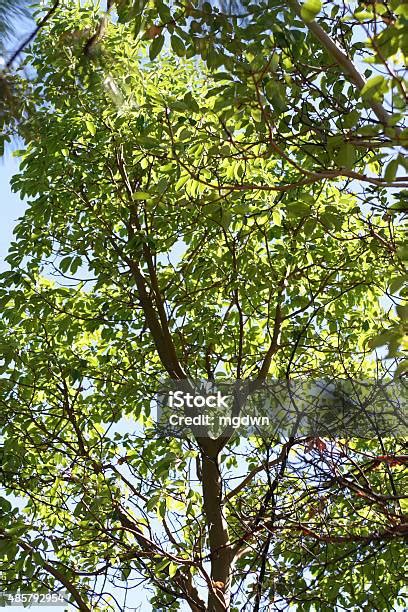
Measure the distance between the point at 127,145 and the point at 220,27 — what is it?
298 cm

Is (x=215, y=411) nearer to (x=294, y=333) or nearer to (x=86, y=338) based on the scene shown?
(x=294, y=333)

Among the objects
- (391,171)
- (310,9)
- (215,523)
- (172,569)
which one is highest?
(310,9)

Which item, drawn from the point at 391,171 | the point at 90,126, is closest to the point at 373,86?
the point at 391,171

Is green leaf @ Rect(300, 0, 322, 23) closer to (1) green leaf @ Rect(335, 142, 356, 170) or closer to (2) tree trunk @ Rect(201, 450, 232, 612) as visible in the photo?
(1) green leaf @ Rect(335, 142, 356, 170)

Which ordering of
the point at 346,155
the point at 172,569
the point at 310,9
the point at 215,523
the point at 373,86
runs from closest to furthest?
the point at 373,86 → the point at 310,9 → the point at 346,155 → the point at 172,569 → the point at 215,523

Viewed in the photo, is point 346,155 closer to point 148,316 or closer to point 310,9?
point 310,9

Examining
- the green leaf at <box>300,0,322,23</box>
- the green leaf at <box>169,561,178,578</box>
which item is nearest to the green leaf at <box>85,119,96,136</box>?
the green leaf at <box>169,561,178,578</box>

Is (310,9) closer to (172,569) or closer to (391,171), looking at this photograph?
(391,171)

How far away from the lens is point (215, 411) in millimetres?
7848

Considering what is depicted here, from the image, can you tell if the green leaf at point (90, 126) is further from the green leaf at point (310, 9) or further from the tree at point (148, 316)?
the green leaf at point (310, 9)

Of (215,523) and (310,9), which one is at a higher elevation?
(310,9)

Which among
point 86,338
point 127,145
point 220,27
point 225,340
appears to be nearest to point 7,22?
point 220,27

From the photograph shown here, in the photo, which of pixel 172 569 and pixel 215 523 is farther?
pixel 215 523

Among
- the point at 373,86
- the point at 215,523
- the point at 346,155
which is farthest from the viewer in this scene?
the point at 215,523
